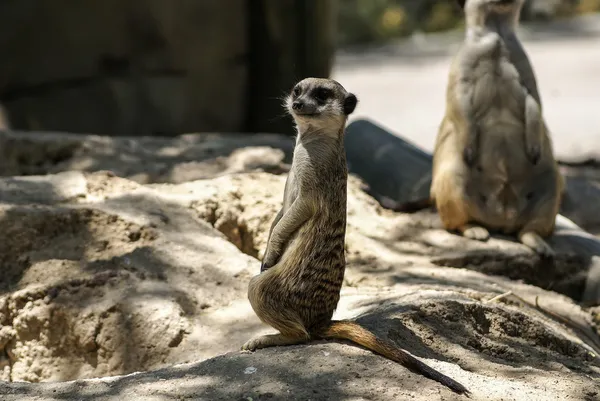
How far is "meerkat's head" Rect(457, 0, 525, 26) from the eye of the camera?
523cm

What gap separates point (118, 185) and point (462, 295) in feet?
6.11

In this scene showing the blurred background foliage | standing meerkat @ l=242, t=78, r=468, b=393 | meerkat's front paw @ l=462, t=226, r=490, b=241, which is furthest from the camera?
the blurred background foliage

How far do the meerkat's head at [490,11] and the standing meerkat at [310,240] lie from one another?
2.45 m

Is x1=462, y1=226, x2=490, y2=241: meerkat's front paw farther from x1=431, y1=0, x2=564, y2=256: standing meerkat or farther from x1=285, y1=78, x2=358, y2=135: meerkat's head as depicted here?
x1=285, y1=78, x2=358, y2=135: meerkat's head

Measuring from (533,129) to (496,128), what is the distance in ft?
0.71

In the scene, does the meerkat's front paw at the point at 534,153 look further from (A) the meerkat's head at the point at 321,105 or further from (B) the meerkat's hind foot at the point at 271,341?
(B) the meerkat's hind foot at the point at 271,341

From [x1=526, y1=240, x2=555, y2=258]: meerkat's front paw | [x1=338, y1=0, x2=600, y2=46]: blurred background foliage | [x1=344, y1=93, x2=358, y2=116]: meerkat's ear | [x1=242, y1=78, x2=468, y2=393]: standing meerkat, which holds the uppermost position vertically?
[x1=344, y1=93, x2=358, y2=116]: meerkat's ear

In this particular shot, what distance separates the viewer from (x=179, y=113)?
8.59 meters

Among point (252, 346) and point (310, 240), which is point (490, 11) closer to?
point (310, 240)

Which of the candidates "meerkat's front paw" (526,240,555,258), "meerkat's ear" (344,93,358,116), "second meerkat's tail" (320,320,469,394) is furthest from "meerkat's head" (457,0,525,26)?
"second meerkat's tail" (320,320,469,394)

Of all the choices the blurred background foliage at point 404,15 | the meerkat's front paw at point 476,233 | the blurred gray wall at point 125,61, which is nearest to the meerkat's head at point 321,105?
the meerkat's front paw at point 476,233

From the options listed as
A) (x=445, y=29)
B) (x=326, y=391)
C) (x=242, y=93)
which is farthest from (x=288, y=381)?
(x=445, y=29)

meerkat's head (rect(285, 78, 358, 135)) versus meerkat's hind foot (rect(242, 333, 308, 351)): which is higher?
meerkat's head (rect(285, 78, 358, 135))

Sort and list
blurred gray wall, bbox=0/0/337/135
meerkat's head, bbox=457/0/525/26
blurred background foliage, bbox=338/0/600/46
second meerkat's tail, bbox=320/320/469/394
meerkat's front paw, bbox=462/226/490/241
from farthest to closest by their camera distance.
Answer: blurred background foliage, bbox=338/0/600/46 → blurred gray wall, bbox=0/0/337/135 → meerkat's head, bbox=457/0/525/26 → meerkat's front paw, bbox=462/226/490/241 → second meerkat's tail, bbox=320/320/469/394
